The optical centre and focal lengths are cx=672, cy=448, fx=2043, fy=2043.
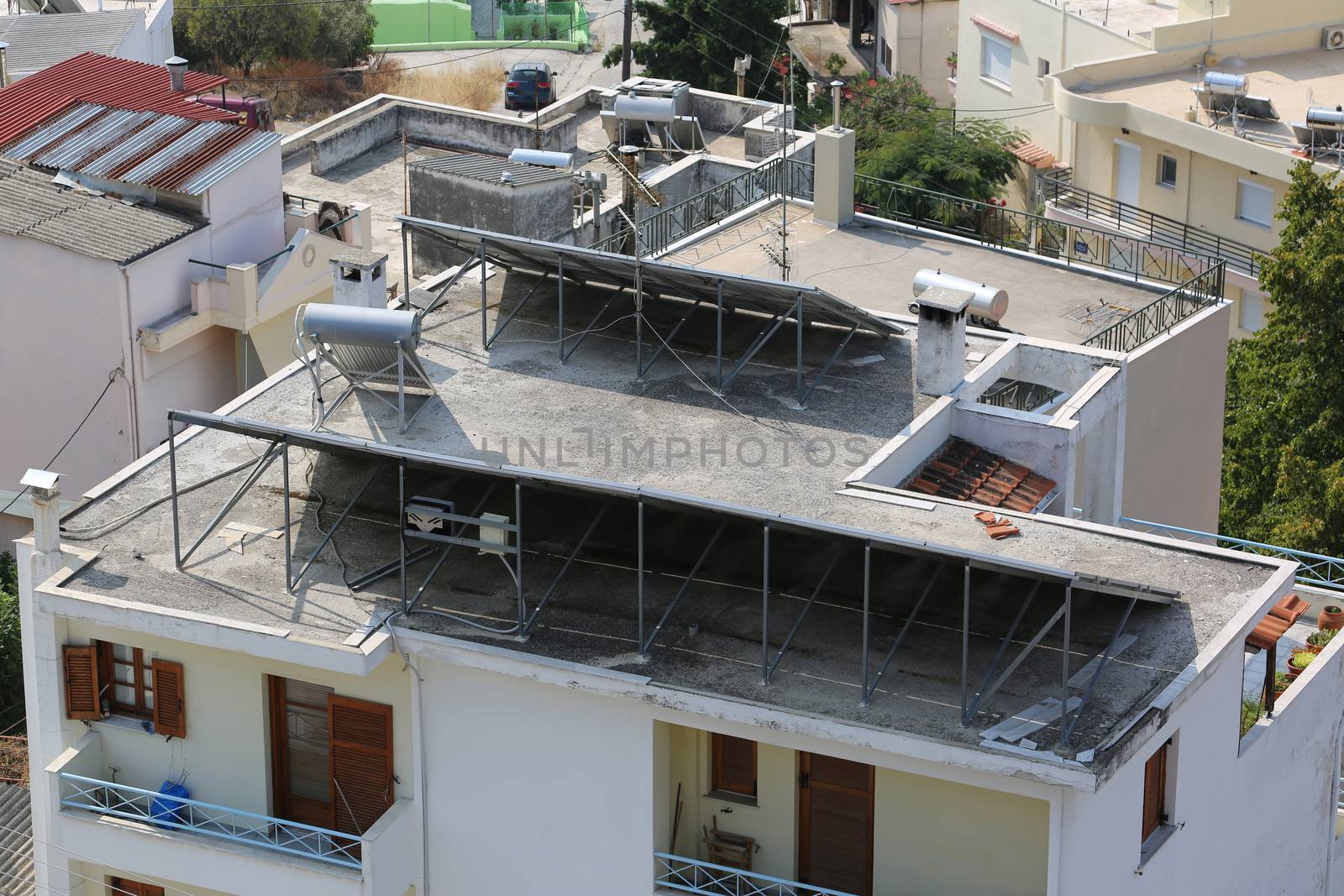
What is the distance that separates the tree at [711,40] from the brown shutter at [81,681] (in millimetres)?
51108

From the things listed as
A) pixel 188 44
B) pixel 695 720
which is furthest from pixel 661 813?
pixel 188 44

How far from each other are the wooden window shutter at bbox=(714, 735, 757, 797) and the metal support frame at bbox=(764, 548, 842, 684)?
51.7 inches

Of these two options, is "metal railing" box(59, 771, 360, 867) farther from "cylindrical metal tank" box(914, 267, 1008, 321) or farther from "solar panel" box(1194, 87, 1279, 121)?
"solar panel" box(1194, 87, 1279, 121)

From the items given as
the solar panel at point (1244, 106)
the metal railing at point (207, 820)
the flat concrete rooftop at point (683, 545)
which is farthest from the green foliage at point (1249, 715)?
the solar panel at point (1244, 106)

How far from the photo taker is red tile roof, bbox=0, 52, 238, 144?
40.8m

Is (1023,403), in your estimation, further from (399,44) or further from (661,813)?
(399,44)

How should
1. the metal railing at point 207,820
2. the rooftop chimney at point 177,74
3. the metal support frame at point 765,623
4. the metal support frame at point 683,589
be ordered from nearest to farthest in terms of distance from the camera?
the metal support frame at point 765,623
the metal support frame at point 683,589
the metal railing at point 207,820
the rooftop chimney at point 177,74

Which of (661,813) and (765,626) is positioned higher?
(765,626)

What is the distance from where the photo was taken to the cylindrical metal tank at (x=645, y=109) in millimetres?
46594

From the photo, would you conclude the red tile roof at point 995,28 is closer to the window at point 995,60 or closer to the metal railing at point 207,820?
the window at point 995,60

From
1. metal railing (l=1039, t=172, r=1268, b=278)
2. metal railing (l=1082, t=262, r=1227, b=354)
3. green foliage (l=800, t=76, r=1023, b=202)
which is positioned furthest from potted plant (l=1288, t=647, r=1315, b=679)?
green foliage (l=800, t=76, r=1023, b=202)

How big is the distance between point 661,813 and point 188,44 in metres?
63.1

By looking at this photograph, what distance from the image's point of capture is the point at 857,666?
21938 mm

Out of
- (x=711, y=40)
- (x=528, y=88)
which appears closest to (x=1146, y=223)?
(x=711, y=40)
